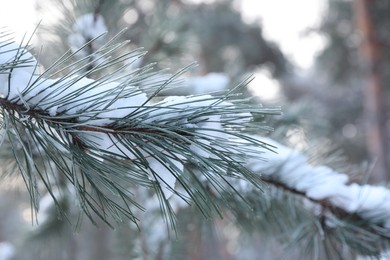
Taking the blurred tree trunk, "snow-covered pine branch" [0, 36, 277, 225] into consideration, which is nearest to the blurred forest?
the blurred tree trunk

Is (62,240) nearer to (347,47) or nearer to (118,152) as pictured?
(118,152)

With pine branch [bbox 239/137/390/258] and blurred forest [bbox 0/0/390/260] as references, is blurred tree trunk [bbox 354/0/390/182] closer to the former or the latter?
blurred forest [bbox 0/0/390/260]

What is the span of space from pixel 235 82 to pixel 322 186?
2.79 feet

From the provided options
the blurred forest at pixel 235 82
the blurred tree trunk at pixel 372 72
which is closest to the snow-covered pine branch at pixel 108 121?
the blurred forest at pixel 235 82

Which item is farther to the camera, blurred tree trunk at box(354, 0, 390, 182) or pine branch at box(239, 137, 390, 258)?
blurred tree trunk at box(354, 0, 390, 182)

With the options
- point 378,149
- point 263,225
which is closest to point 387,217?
point 263,225

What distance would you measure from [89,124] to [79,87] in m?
0.06

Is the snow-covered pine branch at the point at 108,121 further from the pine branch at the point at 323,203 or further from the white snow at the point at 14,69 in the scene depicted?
the pine branch at the point at 323,203

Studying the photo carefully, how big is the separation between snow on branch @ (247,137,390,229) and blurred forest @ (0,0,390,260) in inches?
4.1

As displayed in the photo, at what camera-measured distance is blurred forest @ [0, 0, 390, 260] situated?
61.8 inches

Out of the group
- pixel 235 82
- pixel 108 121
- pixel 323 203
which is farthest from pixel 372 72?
pixel 108 121

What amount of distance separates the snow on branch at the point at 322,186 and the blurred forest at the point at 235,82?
0.35 ft

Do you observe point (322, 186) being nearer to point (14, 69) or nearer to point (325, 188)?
point (325, 188)

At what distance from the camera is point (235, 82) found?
6.18 feet
